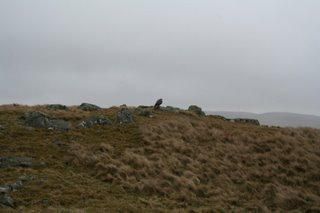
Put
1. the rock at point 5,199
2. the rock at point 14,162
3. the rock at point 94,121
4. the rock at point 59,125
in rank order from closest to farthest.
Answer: the rock at point 5,199, the rock at point 14,162, the rock at point 59,125, the rock at point 94,121

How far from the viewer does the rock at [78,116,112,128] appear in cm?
3043

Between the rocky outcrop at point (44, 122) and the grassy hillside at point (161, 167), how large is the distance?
2.12 ft

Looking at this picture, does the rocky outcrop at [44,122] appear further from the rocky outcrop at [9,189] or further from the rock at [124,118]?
the rocky outcrop at [9,189]

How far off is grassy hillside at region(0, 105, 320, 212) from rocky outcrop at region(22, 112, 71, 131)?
2.12ft

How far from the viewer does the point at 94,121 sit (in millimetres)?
31078

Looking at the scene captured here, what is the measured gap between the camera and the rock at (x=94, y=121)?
99.8 ft

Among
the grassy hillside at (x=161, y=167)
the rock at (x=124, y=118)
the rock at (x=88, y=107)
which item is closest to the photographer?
the grassy hillside at (x=161, y=167)

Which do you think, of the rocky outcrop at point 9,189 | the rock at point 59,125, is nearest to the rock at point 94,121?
the rock at point 59,125

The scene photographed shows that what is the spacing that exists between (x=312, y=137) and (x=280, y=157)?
6854mm

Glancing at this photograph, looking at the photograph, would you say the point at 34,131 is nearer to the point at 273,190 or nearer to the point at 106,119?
the point at 106,119

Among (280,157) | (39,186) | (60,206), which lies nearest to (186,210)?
(60,206)

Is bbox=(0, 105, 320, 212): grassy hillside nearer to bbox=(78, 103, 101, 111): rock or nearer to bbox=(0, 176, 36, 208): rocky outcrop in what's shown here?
bbox=(0, 176, 36, 208): rocky outcrop

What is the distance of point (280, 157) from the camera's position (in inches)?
1048

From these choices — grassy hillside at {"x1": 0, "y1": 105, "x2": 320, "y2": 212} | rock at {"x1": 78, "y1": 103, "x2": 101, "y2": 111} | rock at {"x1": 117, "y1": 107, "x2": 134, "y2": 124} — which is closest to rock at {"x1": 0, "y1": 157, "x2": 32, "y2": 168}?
grassy hillside at {"x1": 0, "y1": 105, "x2": 320, "y2": 212}
